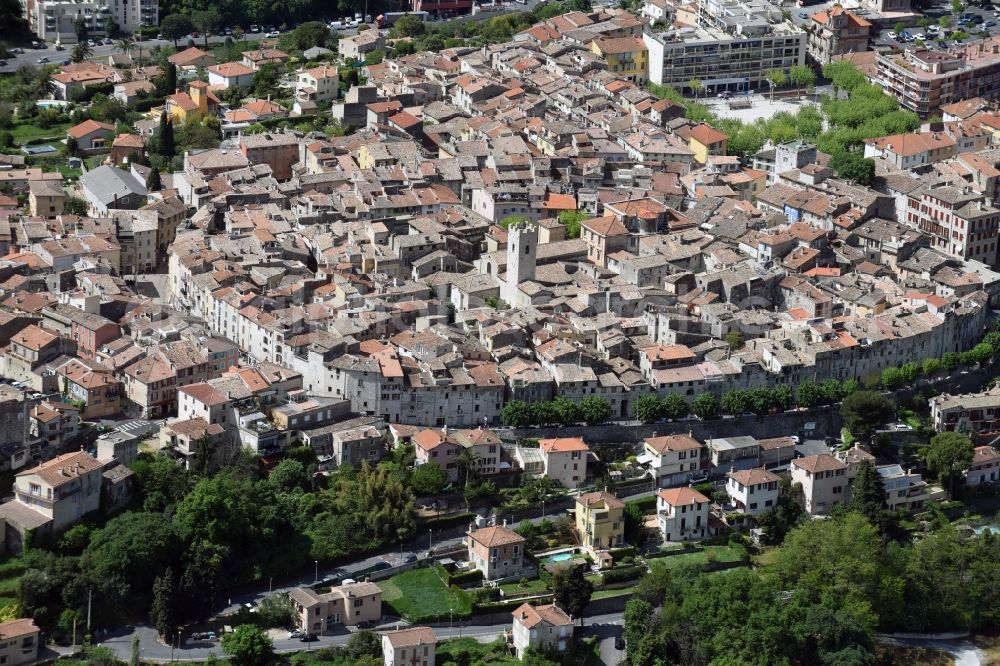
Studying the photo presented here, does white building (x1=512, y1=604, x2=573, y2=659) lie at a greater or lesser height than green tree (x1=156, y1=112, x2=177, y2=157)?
lesser

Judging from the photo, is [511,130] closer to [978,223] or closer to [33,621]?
[978,223]

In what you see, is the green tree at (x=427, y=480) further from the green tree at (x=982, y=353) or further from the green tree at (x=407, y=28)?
the green tree at (x=407, y=28)

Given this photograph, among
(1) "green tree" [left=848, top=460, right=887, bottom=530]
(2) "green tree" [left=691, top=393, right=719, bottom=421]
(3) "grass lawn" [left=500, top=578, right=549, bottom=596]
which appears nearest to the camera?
(3) "grass lawn" [left=500, top=578, right=549, bottom=596]

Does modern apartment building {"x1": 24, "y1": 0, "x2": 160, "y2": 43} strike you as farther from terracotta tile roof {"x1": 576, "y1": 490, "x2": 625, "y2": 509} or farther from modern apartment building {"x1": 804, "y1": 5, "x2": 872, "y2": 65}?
terracotta tile roof {"x1": 576, "y1": 490, "x2": 625, "y2": 509}

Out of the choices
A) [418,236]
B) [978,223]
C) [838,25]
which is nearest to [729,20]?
[838,25]

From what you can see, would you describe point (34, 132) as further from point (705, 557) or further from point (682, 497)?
point (705, 557)

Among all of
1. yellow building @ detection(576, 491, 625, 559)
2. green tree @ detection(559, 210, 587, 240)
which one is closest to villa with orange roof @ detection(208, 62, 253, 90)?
green tree @ detection(559, 210, 587, 240)

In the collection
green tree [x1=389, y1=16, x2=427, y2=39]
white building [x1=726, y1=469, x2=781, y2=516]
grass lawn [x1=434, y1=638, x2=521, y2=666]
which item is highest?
green tree [x1=389, y1=16, x2=427, y2=39]
